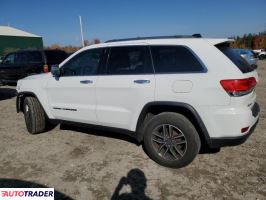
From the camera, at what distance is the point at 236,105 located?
324cm

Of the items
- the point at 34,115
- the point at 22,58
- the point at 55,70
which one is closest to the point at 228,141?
the point at 55,70

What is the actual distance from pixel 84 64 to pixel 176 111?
181 cm

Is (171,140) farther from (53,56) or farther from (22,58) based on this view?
(22,58)

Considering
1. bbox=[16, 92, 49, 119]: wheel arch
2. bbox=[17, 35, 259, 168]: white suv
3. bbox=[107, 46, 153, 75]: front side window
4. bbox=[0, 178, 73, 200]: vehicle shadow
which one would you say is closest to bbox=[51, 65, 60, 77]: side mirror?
bbox=[17, 35, 259, 168]: white suv

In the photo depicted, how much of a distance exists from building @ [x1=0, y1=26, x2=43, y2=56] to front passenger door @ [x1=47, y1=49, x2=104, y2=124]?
168ft

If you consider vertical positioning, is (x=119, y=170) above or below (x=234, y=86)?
below

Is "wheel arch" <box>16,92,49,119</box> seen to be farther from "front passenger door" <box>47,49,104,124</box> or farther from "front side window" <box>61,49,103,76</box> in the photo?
"front side window" <box>61,49,103,76</box>

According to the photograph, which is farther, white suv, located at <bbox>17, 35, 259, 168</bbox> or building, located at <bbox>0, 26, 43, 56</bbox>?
building, located at <bbox>0, 26, 43, 56</bbox>

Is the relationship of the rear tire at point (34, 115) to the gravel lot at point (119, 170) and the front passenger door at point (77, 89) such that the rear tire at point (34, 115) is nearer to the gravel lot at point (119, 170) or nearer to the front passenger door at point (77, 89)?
the gravel lot at point (119, 170)

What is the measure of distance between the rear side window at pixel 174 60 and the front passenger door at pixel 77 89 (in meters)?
1.03

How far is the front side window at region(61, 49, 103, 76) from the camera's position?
14.3 ft

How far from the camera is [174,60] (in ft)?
11.9

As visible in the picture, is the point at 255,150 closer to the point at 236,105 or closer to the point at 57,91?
the point at 236,105

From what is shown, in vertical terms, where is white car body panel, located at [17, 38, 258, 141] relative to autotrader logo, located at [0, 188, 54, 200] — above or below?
above
